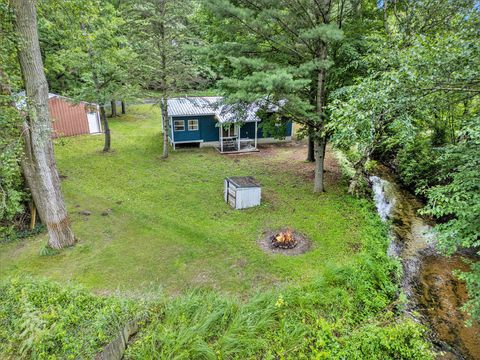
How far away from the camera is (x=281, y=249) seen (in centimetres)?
903

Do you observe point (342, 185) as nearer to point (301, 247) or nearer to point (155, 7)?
point (301, 247)

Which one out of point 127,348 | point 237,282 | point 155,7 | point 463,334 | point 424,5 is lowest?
point 463,334

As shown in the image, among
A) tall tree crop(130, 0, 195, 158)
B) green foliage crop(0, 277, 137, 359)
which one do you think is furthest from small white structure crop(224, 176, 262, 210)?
tall tree crop(130, 0, 195, 158)

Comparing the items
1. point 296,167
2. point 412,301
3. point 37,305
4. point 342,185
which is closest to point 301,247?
point 412,301

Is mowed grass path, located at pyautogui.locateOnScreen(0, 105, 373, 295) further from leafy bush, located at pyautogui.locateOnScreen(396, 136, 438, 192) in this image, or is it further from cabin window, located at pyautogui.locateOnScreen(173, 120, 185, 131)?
leafy bush, located at pyautogui.locateOnScreen(396, 136, 438, 192)

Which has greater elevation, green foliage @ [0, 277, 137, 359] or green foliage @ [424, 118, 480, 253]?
green foliage @ [424, 118, 480, 253]

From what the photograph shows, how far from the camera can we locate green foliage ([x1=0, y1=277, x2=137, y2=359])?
14.9 feet

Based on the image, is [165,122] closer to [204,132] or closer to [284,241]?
[204,132]

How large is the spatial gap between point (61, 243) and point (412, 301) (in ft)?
32.1

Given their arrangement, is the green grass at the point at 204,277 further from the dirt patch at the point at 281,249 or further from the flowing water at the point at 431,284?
the flowing water at the point at 431,284

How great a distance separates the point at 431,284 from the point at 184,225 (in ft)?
25.1

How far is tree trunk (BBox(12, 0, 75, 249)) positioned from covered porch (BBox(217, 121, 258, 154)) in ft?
37.4

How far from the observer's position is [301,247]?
30.0ft

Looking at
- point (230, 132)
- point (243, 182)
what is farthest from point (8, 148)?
point (230, 132)
